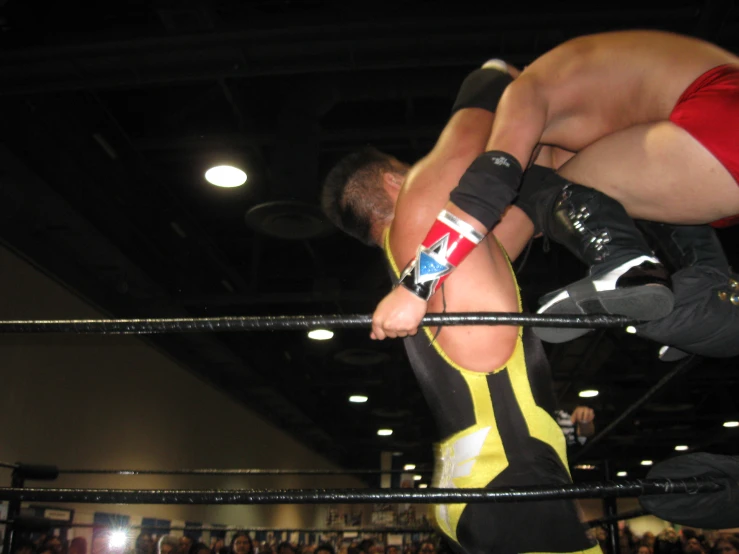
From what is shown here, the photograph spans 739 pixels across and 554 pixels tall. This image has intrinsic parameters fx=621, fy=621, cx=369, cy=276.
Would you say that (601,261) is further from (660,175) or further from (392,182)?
(392,182)

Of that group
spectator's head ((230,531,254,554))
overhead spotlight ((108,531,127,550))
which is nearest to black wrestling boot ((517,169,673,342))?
spectator's head ((230,531,254,554))

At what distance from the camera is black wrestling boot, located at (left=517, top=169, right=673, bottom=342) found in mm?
1067

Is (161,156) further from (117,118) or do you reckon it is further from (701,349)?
(701,349)

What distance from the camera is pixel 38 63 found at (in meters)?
3.29

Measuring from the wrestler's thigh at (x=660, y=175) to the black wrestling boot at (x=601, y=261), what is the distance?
0.15 feet

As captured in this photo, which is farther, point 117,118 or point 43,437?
point 43,437

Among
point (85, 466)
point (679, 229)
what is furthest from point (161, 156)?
point (679, 229)

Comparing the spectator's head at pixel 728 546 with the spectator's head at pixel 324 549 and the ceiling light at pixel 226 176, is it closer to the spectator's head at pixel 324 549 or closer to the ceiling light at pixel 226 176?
the spectator's head at pixel 324 549

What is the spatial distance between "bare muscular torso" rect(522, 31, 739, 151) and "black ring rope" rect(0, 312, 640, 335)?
465mm

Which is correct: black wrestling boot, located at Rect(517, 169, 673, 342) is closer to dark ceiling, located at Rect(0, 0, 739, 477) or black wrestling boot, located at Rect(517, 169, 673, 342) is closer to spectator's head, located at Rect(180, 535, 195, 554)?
dark ceiling, located at Rect(0, 0, 739, 477)

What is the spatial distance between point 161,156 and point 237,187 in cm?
63

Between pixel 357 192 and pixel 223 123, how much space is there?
290cm

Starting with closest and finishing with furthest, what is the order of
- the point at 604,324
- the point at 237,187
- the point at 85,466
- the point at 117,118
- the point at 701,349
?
the point at 604,324, the point at 701,349, the point at 117,118, the point at 237,187, the point at 85,466

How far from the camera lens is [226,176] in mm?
4352
